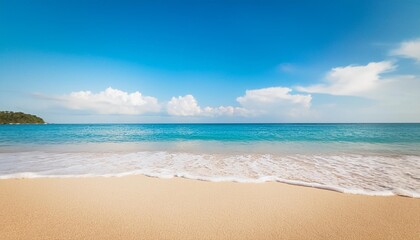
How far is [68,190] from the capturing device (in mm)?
4848

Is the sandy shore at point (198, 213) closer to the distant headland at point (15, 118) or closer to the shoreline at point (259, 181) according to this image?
the shoreline at point (259, 181)

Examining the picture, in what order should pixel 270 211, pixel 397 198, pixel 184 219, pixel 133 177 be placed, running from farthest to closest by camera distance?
pixel 133 177
pixel 397 198
pixel 270 211
pixel 184 219

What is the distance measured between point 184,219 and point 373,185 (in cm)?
540

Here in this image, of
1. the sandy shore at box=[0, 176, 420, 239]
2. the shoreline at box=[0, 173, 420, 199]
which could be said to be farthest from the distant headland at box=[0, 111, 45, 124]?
the sandy shore at box=[0, 176, 420, 239]

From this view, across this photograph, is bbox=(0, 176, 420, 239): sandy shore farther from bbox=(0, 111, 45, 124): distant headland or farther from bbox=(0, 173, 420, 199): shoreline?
bbox=(0, 111, 45, 124): distant headland

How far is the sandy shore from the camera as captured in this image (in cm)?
302

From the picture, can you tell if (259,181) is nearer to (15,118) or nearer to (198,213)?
(198,213)

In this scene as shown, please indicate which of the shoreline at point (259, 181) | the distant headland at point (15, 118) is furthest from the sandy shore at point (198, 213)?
the distant headland at point (15, 118)

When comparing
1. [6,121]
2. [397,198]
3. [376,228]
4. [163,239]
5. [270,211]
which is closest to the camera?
[163,239]

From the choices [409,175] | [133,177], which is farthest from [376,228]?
[133,177]

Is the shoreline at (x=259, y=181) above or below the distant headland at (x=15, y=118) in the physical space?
below

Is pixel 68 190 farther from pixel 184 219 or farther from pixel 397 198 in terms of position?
pixel 397 198

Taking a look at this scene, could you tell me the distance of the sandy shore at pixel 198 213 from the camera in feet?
9.91

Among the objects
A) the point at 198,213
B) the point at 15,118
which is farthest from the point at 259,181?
the point at 15,118
